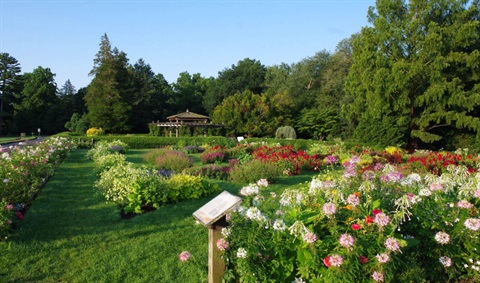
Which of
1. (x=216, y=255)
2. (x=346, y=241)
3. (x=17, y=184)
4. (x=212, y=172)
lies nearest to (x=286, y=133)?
(x=212, y=172)

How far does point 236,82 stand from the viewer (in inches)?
1700

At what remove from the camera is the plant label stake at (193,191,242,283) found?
2721mm

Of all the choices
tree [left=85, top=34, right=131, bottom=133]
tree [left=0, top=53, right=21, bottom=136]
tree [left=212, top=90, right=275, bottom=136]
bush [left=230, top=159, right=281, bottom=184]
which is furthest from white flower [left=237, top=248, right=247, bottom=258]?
tree [left=0, top=53, right=21, bottom=136]

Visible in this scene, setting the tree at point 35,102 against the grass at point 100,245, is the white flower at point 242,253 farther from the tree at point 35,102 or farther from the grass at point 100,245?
the tree at point 35,102

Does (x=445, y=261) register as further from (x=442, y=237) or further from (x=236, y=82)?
(x=236, y=82)

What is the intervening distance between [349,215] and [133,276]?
220cm

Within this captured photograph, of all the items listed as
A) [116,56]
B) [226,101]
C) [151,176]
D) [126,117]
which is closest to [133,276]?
[151,176]

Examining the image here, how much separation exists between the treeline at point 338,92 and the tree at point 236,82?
0.13 meters

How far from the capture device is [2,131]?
4734cm

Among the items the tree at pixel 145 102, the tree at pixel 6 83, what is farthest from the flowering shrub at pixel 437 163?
the tree at pixel 6 83

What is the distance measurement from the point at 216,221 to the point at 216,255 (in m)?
0.33

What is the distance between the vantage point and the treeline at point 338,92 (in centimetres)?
2098

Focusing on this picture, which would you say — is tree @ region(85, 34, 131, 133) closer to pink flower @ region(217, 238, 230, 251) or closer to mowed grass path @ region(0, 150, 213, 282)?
mowed grass path @ region(0, 150, 213, 282)

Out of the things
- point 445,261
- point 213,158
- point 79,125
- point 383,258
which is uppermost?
point 383,258
